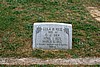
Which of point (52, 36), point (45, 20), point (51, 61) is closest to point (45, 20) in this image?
point (45, 20)

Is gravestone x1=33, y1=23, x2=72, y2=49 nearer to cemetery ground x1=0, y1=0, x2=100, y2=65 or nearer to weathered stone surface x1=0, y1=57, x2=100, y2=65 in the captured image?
cemetery ground x1=0, y1=0, x2=100, y2=65

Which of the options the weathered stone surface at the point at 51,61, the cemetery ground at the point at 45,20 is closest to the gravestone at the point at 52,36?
the cemetery ground at the point at 45,20

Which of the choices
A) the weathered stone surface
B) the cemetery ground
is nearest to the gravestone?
the cemetery ground

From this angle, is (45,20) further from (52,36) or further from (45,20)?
(52,36)

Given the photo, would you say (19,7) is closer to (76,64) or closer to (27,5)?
(27,5)

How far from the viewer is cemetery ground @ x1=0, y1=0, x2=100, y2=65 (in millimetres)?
5422

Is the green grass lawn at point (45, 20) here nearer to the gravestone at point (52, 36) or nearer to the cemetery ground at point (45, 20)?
the cemetery ground at point (45, 20)

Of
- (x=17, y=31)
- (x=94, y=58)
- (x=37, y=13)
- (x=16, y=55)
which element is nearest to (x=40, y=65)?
(x=16, y=55)

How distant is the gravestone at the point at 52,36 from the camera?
552cm

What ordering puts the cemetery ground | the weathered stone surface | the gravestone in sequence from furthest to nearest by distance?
the gravestone < the cemetery ground < the weathered stone surface

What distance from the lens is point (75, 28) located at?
6.39 meters

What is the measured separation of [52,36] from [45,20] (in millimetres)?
1200

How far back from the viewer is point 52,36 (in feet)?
18.2

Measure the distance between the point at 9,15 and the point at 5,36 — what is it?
1.08 m
